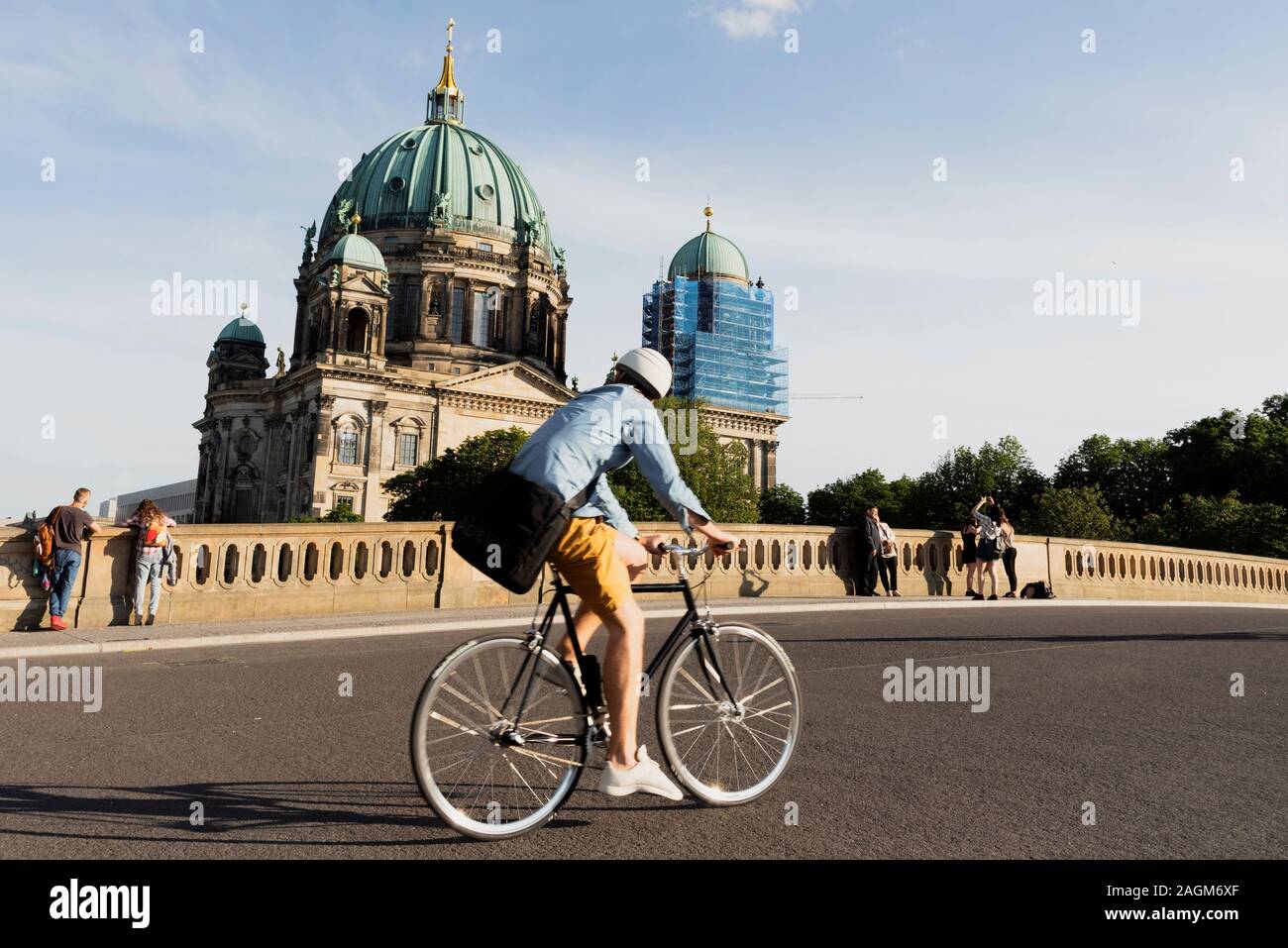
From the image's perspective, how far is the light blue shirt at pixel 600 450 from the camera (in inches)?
155

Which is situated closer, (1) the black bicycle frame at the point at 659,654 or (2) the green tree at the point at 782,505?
(1) the black bicycle frame at the point at 659,654

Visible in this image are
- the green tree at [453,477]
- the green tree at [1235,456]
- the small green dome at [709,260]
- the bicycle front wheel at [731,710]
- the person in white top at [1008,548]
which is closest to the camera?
the bicycle front wheel at [731,710]

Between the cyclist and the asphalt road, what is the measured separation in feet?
0.90

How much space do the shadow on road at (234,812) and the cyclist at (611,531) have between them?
0.37 m

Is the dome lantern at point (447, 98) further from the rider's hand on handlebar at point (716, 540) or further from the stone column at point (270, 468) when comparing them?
the rider's hand on handlebar at point (716, 540)

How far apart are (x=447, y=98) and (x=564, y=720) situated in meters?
105

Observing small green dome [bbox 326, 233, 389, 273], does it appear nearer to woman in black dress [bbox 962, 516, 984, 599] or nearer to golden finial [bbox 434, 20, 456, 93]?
golden finial [bbox 434, 20, 456, 93]

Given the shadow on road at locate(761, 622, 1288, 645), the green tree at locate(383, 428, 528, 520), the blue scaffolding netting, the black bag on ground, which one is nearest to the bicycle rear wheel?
the shadow on road at locate(761, 622, 1288, 645)

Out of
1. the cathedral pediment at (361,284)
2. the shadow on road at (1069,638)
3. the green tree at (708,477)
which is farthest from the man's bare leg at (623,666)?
the cathedral pediment at (361,284)

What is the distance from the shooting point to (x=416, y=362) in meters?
81.8

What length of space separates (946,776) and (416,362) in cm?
8007

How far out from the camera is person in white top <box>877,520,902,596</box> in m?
19.2
